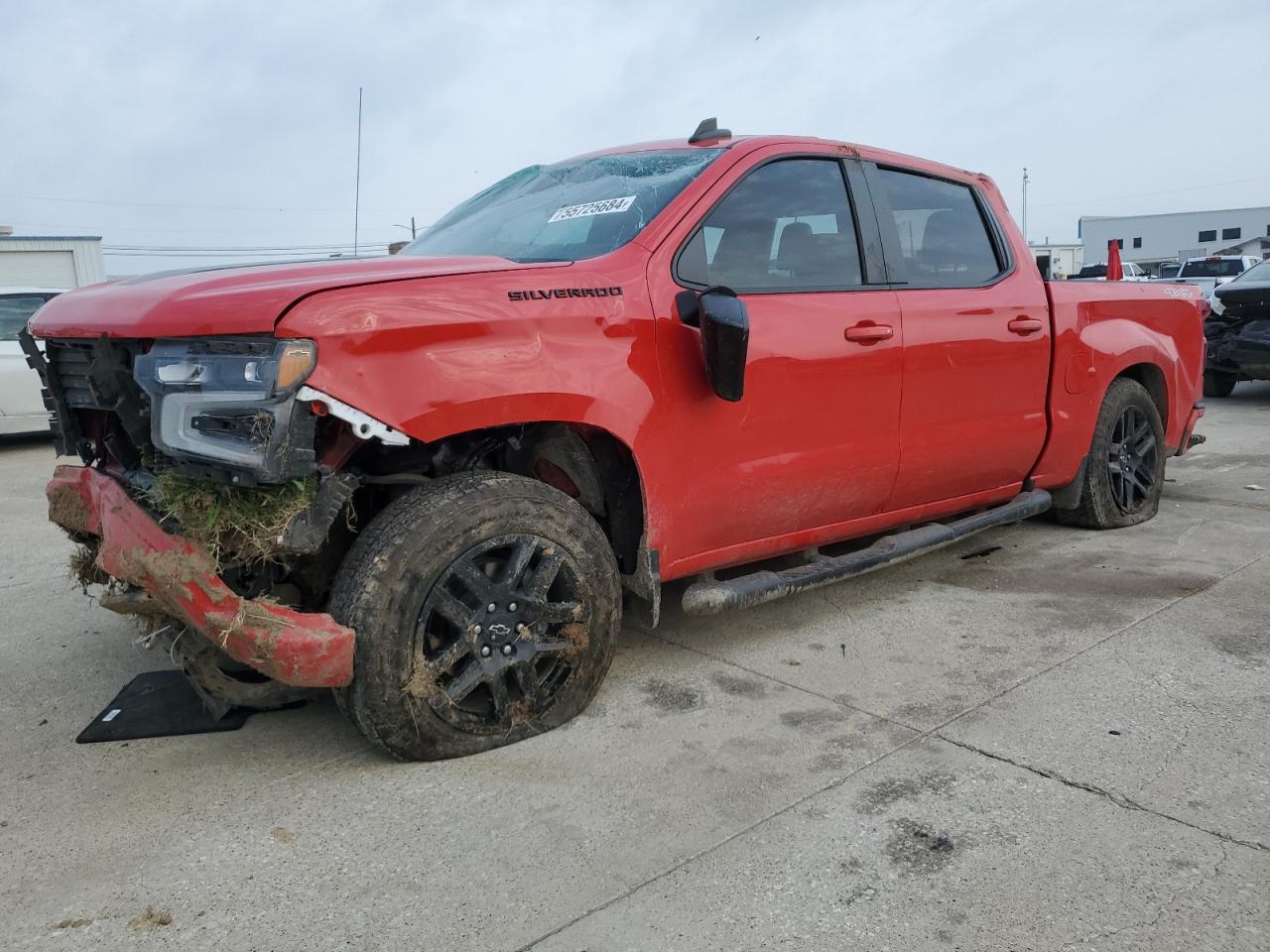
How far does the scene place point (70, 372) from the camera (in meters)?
3.29

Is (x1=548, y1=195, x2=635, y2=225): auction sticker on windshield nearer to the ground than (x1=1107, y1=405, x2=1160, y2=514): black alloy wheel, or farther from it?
farther from it

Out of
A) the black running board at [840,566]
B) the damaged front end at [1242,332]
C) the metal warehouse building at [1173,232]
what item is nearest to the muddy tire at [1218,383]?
the damaged front end at [1242,332]

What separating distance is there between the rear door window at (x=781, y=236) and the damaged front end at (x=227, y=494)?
1.34 metres

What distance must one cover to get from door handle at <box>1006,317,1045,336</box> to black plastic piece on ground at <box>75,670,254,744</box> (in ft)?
11.1

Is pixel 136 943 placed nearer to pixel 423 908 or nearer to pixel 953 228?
pixel 423 908

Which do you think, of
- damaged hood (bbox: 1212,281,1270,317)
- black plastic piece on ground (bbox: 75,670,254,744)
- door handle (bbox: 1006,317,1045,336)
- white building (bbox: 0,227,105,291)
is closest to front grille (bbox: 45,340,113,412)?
black plastic piece on ground (bbox: 75,670,254,744)

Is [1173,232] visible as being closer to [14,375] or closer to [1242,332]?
[1242,332]

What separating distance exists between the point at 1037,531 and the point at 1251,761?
112 inches

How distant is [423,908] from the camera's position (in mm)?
2303

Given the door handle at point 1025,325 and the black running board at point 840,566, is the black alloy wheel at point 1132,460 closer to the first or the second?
the black running board at point 840,566

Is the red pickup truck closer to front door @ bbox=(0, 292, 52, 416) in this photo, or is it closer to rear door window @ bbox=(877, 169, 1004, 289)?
rear door window @ bbox=(877, 169, 1004, 289)

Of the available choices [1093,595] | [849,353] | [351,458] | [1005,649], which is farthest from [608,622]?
[1093,595]

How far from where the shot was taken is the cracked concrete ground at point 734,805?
2.24 meters

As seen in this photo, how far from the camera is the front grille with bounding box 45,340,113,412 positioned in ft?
10.4
